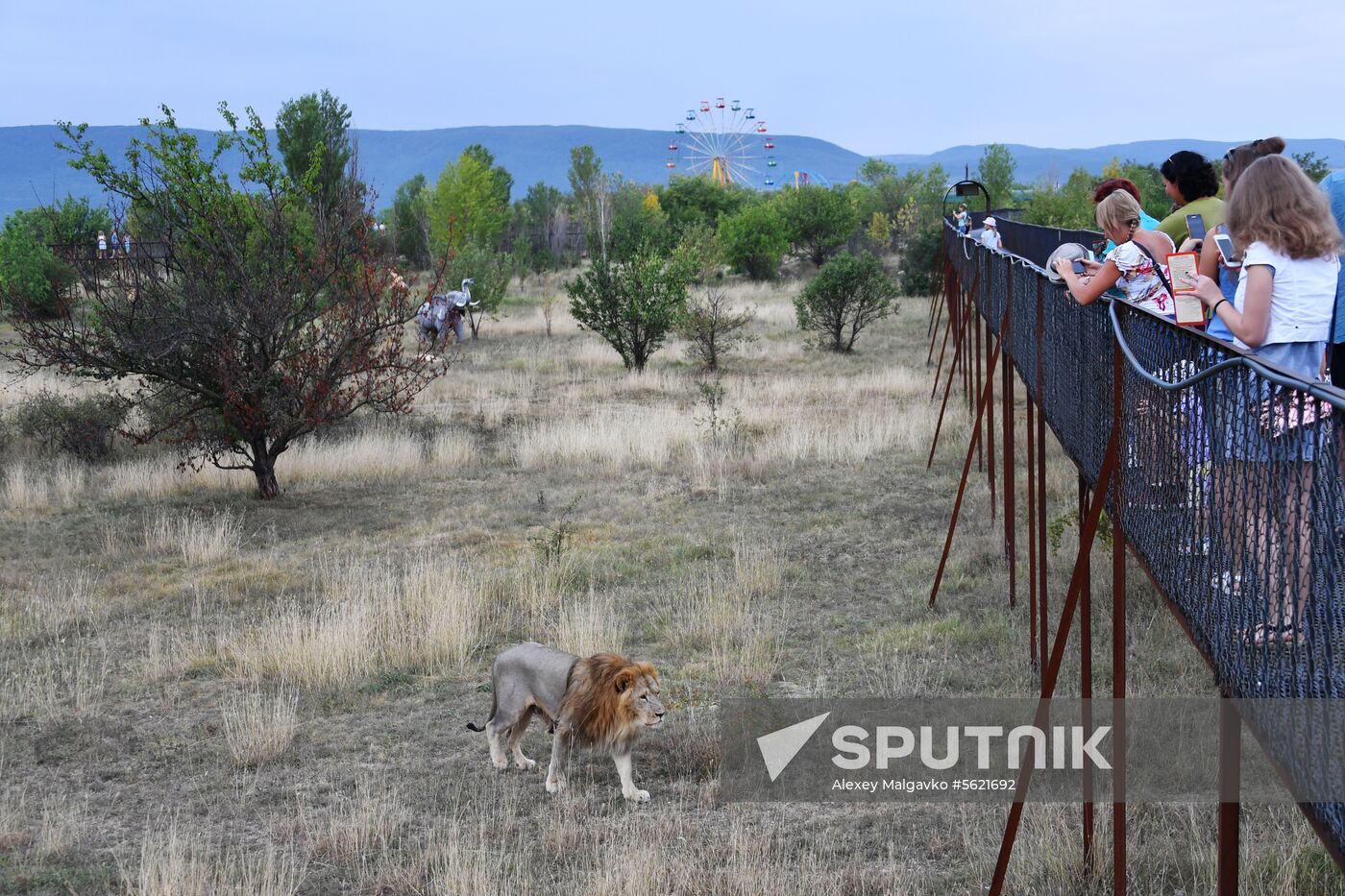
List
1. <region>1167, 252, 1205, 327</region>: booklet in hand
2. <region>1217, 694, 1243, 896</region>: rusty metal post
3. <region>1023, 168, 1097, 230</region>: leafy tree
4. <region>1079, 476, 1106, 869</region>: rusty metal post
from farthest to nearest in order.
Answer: <region>1023, 168, 1097, 230</region>: leafy tree
<region>1079, 476, 1106, 869</region>: rusty metal post
<region>1167, 252, 1205, 327</region>: booklet in hand
<region>1217, 694, 1243, 896</region>: rusty metal post

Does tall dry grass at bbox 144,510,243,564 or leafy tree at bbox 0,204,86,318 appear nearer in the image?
tall dry grass at bbox 144,510,243,564

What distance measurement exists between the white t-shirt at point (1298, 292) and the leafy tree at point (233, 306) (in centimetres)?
808

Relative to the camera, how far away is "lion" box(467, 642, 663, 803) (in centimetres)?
491

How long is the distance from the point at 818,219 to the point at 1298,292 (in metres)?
41.0

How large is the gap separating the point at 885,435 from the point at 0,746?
32.1 ft

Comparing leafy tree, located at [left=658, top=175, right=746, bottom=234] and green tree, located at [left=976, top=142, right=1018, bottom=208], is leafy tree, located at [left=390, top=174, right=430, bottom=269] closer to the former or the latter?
leafy tree, located at [left=658, top=175, right=746, bottom=234]

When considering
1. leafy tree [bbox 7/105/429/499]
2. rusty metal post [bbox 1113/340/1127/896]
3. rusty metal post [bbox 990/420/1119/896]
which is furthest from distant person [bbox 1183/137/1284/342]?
leafy tree [bbox 7/105/429/499]

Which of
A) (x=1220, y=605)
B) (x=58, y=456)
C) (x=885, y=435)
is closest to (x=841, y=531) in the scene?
(x=885, y=435)

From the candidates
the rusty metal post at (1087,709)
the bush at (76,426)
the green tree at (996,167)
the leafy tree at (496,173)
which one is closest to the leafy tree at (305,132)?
the bush at (76,426)

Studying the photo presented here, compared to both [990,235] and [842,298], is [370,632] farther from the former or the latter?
[842,298]

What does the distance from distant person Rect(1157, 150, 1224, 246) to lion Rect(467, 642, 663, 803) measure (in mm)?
3069

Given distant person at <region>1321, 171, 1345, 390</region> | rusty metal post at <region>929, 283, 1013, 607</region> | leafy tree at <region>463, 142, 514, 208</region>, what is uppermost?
leafy tree at <region>463, 142, 514, 208</region>

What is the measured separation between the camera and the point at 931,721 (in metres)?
5.68

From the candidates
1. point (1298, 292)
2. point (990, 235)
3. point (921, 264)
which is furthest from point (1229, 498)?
point (921, 264)
